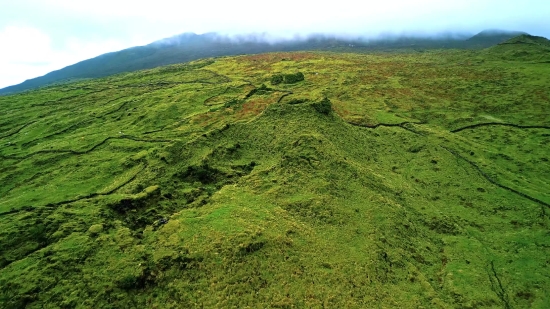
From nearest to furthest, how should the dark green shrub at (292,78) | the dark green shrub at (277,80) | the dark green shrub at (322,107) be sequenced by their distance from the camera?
the dark green shrub at (322,107) < the dark green shrub at (292,78) < the dark green shrub at (277,80)

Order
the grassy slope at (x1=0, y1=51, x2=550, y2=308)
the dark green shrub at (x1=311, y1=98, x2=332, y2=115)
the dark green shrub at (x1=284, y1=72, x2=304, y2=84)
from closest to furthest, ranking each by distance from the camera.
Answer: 1. the grassy slope at (x1=0, y1=51, x2=550, y2=308)
2. the dark green shrub at (x1=311, y1=98, x2=332, y2=115)
3. the dark green shrub at (x1=284, y1=72, x2=304, y2=84)

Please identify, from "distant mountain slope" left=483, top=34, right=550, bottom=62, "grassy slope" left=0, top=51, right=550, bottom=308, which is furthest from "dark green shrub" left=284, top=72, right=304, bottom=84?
"distant mountain slope" left=483, top=34, right=550, bottom=62

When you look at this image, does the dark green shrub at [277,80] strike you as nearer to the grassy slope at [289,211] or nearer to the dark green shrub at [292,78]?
the dark green shrub at [292,78]

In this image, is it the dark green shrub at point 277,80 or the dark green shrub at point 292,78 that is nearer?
the dark green shrub at point 292,78

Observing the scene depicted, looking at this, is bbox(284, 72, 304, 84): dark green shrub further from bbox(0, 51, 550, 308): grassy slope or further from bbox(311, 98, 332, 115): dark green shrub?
bbox(311, 98, 332, 115): dark green shrub

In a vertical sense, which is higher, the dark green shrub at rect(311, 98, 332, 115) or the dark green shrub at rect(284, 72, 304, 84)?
the dark green shrub at rect(284, 72, 304, 84)

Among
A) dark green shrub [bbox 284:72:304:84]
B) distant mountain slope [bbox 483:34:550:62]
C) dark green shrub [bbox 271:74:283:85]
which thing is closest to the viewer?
dark green shrub [bbox 284:72:304:84]

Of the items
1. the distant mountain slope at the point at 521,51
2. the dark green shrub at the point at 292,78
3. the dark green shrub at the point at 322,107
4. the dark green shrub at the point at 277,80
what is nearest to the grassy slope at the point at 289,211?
the dark green shrub at the point at 322,107

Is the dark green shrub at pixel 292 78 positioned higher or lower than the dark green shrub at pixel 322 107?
higher
